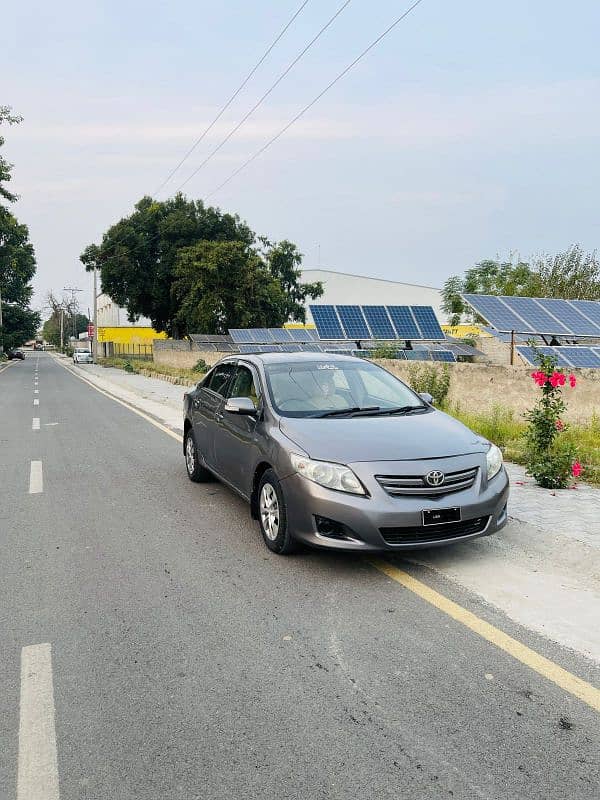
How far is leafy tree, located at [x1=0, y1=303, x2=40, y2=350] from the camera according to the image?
247 feet

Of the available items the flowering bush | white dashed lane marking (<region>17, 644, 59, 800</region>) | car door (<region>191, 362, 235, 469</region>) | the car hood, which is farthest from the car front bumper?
the flowering bush

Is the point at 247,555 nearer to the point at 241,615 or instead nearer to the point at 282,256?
the point at 241,615

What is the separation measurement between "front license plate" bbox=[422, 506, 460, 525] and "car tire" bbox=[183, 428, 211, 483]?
13.0 ft

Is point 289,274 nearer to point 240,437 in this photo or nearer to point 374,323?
point 374,323

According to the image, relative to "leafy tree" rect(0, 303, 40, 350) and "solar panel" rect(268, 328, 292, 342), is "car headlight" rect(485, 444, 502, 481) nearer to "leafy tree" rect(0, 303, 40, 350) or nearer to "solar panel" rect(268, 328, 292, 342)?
"solar panel" rect(268, 328, 292, 342)

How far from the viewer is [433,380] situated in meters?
13.5

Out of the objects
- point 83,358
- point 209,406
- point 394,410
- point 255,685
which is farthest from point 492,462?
point 83,358

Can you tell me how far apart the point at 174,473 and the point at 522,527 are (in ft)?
15.7

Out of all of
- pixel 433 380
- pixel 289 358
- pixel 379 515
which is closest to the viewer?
pixel 379 515

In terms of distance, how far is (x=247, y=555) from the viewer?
5.56m

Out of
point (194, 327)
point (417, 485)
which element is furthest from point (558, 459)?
point (194, 327)

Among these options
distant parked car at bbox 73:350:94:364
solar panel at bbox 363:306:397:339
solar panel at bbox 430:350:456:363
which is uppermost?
solar panel at bbox 363:306:397:339

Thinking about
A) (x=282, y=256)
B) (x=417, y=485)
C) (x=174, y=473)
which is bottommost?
(x=174, y=473)

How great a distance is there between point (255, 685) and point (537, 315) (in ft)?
58.6
